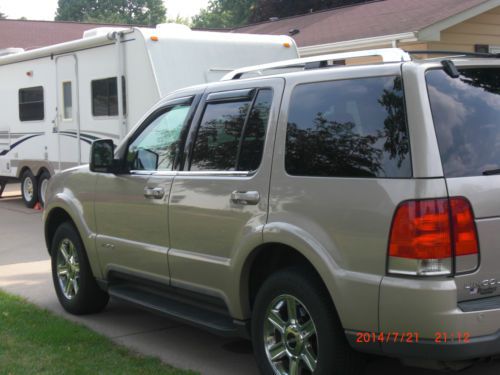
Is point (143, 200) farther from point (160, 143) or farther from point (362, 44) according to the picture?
point (362, 44)

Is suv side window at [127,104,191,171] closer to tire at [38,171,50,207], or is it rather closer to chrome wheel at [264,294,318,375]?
chrome wheel at [264,294,318,375]

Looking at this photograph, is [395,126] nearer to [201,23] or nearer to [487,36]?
[487,36]

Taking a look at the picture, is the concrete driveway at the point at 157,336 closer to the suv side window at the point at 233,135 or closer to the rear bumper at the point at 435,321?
the rear bumper at the point at 435,321

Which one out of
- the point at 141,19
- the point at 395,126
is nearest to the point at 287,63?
the point at 395,126

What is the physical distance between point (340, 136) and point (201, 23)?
63.3m

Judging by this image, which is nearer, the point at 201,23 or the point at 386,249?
the point at 386,249

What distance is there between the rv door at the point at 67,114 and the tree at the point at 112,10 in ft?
227

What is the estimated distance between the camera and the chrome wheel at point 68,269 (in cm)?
648

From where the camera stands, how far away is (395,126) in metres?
3.68

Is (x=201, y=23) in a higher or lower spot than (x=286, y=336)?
higher

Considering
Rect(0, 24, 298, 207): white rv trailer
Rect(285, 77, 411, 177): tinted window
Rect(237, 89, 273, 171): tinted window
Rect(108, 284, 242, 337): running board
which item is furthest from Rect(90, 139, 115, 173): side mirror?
Rect(0, 24, 298, 207): white rv trailer

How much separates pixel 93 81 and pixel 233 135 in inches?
316

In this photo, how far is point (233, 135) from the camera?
15.7 ft
